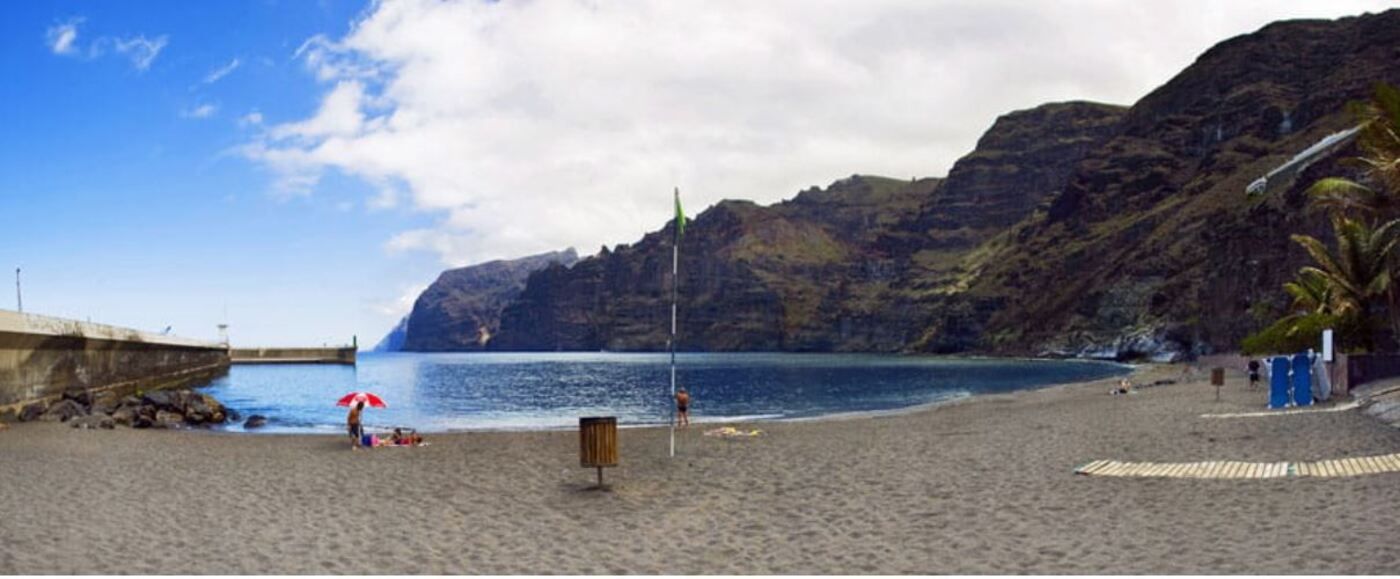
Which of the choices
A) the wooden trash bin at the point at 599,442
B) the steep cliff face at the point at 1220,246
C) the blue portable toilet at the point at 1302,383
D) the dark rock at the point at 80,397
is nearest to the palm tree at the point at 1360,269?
the blue portable toilet at the point at 1302,383

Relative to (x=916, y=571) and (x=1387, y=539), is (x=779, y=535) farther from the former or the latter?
(x=1387, y=539)

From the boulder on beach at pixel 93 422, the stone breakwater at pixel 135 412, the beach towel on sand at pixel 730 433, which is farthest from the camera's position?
the stone breakwater at pixel 135 412

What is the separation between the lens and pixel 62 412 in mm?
42719

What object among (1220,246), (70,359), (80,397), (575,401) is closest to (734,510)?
(80,397)

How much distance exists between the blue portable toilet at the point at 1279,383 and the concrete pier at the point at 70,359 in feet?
179

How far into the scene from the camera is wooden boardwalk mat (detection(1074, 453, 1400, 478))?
16234 millimetres

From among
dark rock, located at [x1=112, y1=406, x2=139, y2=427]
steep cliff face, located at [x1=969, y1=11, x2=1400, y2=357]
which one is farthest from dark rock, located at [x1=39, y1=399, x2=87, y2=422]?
steep cliff face, located at [x1=969, y1=11, x2=1400, y2=357]

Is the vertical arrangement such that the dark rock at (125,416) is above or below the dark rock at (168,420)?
above

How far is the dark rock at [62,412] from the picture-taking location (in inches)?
1658

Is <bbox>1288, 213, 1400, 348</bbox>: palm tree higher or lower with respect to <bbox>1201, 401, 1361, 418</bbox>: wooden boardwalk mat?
higher

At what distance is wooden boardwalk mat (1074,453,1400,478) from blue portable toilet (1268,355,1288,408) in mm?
16299

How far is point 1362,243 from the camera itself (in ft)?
142

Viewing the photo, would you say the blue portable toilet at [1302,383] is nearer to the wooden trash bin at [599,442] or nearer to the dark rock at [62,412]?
the wooden trash bin at [599,442]

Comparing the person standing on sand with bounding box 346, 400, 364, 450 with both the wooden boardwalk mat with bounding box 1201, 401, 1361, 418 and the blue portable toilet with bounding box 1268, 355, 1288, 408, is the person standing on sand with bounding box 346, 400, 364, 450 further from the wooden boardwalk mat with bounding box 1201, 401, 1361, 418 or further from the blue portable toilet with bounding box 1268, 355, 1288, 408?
the blue portable toilet with bounding box 1268, 355, 1288, 408
